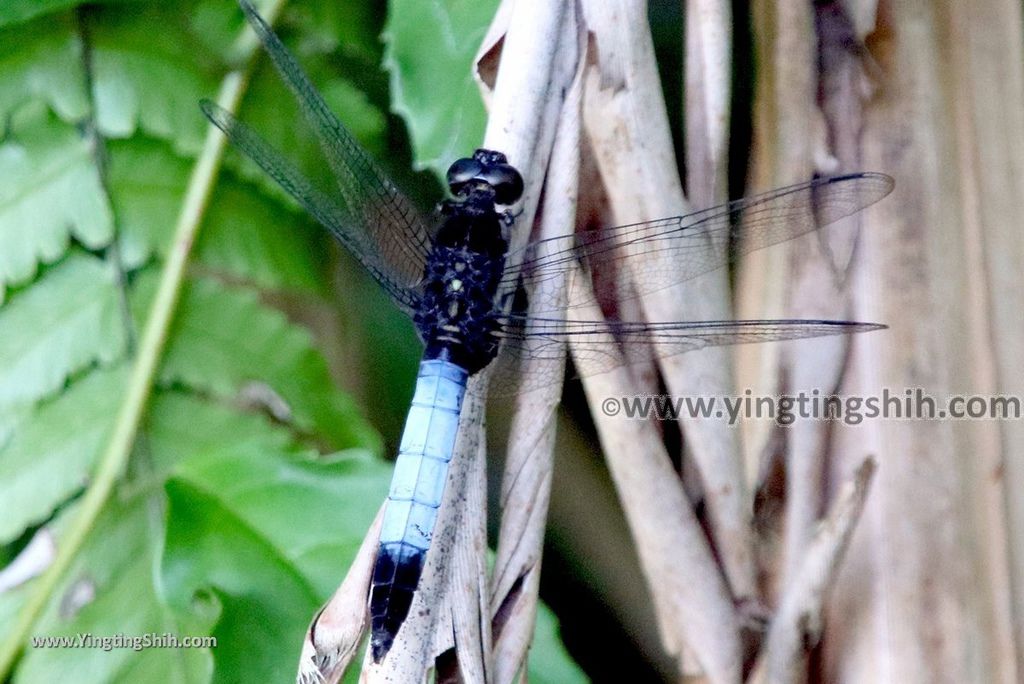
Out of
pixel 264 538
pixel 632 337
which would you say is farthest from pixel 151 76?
pixel 632 337

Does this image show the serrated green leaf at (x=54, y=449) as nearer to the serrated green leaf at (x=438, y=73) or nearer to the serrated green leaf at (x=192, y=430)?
the serrated green leaf at (x=192, y=430)

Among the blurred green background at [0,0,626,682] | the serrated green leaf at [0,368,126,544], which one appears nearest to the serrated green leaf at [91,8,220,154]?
the blurred green background at [0,0,626,682]

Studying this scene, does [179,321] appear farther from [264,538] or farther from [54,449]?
[264,538]

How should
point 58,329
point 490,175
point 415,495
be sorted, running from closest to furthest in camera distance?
point 490,175 < point 415,495 < point 58,329

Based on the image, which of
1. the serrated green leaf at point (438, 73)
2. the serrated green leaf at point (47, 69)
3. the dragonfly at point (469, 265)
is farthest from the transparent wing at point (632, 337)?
the serrated green leaf at point (47, 69)

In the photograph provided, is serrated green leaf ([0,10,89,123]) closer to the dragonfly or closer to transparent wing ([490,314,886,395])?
the dragonfly

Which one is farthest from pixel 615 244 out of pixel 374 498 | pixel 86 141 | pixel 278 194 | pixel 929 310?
pixel 86 141

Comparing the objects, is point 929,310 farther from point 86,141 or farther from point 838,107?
point 86,141
